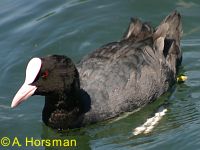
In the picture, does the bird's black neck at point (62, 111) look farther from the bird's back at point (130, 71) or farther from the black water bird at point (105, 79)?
the bird's back at point (130, 71)

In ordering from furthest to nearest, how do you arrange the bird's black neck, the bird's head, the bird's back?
1. the bird's back
2. the bird's black neck
3. the bird's head

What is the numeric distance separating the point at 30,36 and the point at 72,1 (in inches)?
53.2

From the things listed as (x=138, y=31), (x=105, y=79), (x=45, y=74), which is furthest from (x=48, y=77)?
(x=138, y=31)

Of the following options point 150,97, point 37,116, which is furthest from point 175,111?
point 37,116

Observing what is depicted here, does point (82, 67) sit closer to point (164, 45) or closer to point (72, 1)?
point (164, 45)

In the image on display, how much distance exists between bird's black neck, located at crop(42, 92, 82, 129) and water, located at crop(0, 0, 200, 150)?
0.17 metres

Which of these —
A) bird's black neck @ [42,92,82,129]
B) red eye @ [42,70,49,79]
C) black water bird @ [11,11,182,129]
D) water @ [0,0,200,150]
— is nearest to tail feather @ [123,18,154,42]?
black water bird @ [11,11,182,129]

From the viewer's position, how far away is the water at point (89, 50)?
801cm

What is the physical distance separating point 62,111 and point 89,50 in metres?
2.28

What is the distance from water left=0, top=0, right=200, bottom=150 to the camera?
801cm

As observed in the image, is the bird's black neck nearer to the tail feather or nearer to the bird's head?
the bird's head

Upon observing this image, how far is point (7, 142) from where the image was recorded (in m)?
8.21

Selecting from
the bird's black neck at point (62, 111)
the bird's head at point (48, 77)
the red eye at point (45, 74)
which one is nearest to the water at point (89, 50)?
the bird's black neck at point (62, 111)

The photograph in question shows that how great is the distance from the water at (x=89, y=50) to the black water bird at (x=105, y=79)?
0.68 ft
